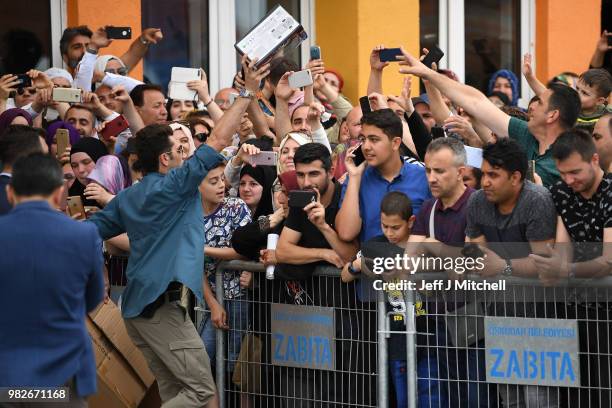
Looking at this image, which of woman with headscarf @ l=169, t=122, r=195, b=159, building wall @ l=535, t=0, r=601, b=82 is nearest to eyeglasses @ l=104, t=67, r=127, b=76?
woman with headscarf @ l=169, t=122, r=195, b=159

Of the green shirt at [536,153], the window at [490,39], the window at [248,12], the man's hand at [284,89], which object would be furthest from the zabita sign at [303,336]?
the window at [490,39]

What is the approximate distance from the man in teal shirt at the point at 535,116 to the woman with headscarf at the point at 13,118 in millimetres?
3097

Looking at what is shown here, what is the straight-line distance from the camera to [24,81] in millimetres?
9484

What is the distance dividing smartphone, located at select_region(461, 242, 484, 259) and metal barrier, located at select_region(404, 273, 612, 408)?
0.38 ft

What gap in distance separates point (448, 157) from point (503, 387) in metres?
1.33

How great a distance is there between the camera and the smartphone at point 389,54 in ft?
25.7

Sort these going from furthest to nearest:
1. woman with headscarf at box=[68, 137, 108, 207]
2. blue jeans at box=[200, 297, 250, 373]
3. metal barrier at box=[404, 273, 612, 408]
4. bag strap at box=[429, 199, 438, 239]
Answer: woman with headscarf at box=[68, 137, 108, 207] < blue jeans at box=[200, 297, 250, 373] < bag strap at box=[429, 199, 438, 239] < metal barrier at box=[404, 273, 612, 408]

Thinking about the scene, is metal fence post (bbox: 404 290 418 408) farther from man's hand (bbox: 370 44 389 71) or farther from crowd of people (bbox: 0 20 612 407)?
man's hand (bbox: 370 44 389 71)

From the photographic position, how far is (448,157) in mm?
6773

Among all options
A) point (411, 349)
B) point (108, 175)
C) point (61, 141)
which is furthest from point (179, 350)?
point (61, 141)

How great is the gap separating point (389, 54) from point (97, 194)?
7.04ft

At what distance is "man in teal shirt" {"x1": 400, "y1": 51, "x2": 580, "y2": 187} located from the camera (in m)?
7.11

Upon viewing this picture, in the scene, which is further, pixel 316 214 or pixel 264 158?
pixel 264 158

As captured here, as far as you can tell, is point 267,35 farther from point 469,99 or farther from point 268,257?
point 268,257
